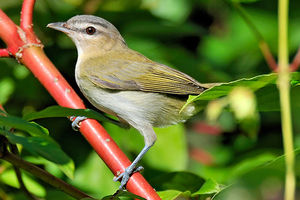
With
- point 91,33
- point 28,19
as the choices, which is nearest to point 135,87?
point 91,33

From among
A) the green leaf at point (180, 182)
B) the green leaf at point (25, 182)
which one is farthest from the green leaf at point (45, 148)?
the green leaf at point (25, 182)

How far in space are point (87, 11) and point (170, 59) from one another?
0.84 m

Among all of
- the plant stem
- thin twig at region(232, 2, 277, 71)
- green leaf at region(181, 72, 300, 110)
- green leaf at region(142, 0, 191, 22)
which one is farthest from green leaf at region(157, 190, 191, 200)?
green leaf at region(142, 0, 191, 22)

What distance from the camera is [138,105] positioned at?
3590mm

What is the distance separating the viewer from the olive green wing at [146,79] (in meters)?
3.60

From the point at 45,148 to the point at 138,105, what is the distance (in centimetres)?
212

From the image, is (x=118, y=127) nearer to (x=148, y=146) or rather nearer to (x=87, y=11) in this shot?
(x=148, y=146)

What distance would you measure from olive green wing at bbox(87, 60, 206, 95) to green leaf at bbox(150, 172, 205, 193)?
998 millimetres

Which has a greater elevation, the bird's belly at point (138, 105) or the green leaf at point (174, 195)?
the bird's belly at point (138, 105)

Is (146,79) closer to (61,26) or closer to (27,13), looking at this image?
(61,26)

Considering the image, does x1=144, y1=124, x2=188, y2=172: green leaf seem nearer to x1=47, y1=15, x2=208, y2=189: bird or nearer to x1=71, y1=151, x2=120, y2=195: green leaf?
x1=47, y1=15, x2=208, y2=189: bird

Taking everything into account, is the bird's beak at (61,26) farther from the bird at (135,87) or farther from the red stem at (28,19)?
the red stem at (28,19)

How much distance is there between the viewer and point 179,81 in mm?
3621

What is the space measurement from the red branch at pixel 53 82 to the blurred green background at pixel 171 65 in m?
0.62
